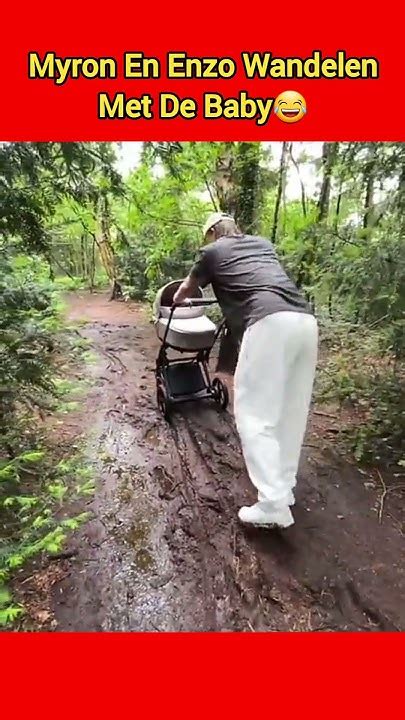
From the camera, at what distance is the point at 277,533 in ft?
7.09

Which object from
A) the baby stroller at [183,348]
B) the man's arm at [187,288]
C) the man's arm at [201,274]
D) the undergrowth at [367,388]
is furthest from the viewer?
the baby stroller at [183,348]

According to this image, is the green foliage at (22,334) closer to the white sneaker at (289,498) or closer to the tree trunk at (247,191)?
the white sneaker at (289,498)

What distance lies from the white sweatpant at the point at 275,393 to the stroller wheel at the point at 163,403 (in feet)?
4.39

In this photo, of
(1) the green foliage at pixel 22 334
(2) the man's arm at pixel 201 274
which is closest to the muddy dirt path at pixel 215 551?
(1) the green foliage at pixel 22 334

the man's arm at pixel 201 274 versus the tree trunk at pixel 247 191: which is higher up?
the tree trunk at pixel 247 191

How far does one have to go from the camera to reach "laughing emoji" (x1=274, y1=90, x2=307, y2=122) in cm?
192

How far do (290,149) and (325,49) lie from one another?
228cm

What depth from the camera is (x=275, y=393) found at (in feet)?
6.63

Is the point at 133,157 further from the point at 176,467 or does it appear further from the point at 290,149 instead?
the point at 176,467

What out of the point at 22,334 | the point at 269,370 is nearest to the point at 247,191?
the point at 269,370

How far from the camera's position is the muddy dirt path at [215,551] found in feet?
5.66

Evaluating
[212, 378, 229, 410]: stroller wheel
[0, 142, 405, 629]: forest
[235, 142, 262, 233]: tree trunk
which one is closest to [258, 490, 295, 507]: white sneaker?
[0, 142, 405, 629]: forest

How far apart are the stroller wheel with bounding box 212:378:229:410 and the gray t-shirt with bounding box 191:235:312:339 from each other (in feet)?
4.30

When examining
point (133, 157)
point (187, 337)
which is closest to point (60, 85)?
point (133, 157)
